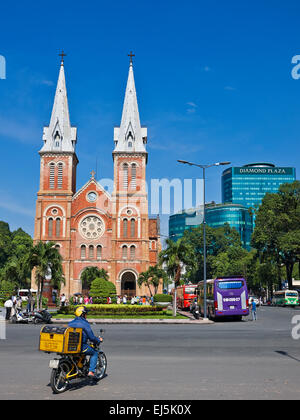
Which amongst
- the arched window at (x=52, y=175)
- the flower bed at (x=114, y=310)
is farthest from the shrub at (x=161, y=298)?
the flower bed at (x=114, y=310)

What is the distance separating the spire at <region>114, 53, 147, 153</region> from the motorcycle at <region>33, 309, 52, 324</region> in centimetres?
4310

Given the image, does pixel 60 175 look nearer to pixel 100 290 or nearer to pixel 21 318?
pixel 100 290

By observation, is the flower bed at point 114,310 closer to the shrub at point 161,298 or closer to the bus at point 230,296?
the bus at point 230,296

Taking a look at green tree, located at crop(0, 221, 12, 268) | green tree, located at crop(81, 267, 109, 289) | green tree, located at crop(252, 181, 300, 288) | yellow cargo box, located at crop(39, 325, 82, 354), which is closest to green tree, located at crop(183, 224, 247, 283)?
green tree, located at crop(252, 181, 300, 288)

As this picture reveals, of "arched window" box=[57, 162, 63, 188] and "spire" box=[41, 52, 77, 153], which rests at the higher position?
"spire" box=[41, 52, 77, 153]

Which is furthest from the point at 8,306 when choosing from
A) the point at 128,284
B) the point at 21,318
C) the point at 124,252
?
the point at 128,284

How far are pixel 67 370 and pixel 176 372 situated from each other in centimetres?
285

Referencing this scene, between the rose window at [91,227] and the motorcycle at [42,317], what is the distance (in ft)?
125

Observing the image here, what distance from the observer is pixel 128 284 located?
2680 inches

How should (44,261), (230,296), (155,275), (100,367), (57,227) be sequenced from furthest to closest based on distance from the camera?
1. (57,227)
2. (155,275)
3. (44,261)
4. (230,296)
5. (100,367)

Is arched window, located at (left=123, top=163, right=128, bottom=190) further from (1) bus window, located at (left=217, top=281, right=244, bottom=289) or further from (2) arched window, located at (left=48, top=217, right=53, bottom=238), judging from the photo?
(1) bus window, located at (left=217, top=281, right=244, bottom=289)

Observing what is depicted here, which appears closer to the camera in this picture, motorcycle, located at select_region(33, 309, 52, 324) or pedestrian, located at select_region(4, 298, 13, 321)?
motorcycle, located at select_region(33, 309, 52, 324)

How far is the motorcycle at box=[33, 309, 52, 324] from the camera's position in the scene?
91.8 feet
